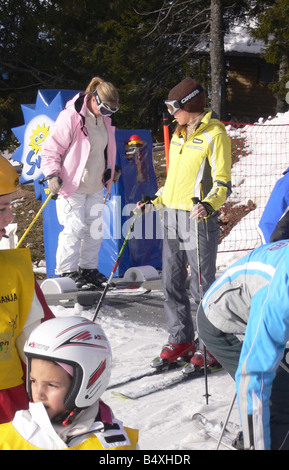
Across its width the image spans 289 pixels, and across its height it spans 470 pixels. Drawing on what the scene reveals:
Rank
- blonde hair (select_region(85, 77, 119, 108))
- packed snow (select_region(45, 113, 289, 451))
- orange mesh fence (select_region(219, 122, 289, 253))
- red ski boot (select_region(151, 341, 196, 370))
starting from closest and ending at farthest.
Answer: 1. packed snow (select_region(45, 113, 289, 451))
2. red ski boot (select_region(151, 341, 196, 370))
3. blonde hair (select_region(85, 77, 119, 108))
4. orange mesh fence (select_region(219, 122, 289, 253))

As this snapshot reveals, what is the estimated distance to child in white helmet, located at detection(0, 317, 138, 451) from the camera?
181 cm

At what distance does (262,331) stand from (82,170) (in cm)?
420

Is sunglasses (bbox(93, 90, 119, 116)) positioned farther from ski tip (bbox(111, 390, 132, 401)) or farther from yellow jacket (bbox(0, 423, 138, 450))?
yellow jacket (bbox(0, 423, 138, 450))

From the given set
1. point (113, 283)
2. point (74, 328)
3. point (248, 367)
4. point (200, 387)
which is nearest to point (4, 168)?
point (74, 328)

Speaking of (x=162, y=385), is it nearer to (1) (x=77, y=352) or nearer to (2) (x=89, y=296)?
(2) (x=89, y=296)

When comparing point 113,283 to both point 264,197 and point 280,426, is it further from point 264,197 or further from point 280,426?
point 264,197

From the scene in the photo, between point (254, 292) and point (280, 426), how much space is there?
0.58m

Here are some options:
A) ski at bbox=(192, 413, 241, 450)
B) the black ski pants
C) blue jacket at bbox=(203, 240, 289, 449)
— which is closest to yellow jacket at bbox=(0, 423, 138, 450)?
blue jacket at bbox=(203, 240, 289, 449)

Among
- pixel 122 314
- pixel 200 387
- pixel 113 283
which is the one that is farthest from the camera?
pixel 113 283

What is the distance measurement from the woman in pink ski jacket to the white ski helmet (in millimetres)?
4140

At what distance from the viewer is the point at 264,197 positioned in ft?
40.5

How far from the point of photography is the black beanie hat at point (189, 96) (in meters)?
4.47

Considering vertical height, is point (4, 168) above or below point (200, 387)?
above

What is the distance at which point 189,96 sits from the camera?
4.48 meters
